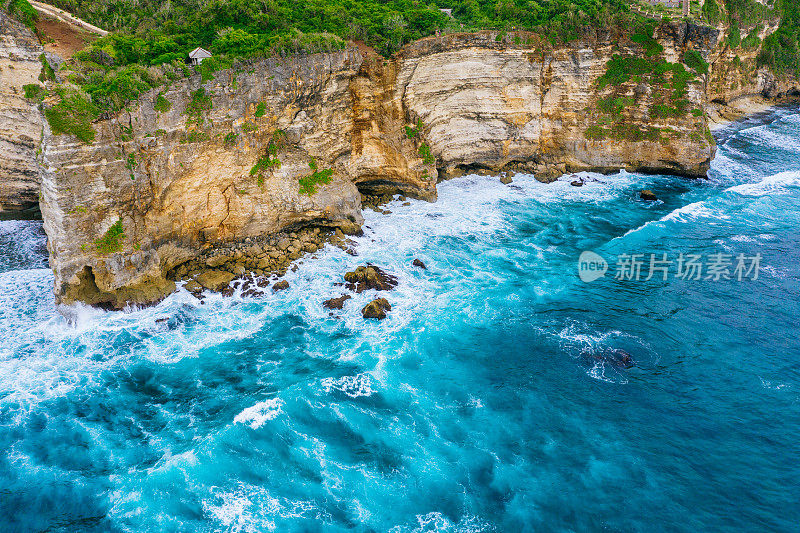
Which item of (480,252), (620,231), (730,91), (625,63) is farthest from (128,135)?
(730,91)

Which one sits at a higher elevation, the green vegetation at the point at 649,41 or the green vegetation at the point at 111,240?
the green vegetation at the point at 649,41

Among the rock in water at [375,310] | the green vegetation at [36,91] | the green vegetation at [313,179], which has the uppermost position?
the green vegetation at [36,91]

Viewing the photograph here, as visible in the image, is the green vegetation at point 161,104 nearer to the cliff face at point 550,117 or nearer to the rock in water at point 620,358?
the cliff face at point 550,117

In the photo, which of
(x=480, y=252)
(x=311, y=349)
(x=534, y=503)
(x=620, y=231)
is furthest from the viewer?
(x=620, y=231)

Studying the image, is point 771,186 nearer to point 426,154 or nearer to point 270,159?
point 426,154

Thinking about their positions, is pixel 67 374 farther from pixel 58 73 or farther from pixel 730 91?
pixel 730 91

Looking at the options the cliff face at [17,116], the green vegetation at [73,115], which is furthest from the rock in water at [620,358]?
the cliff face at [17,116]
